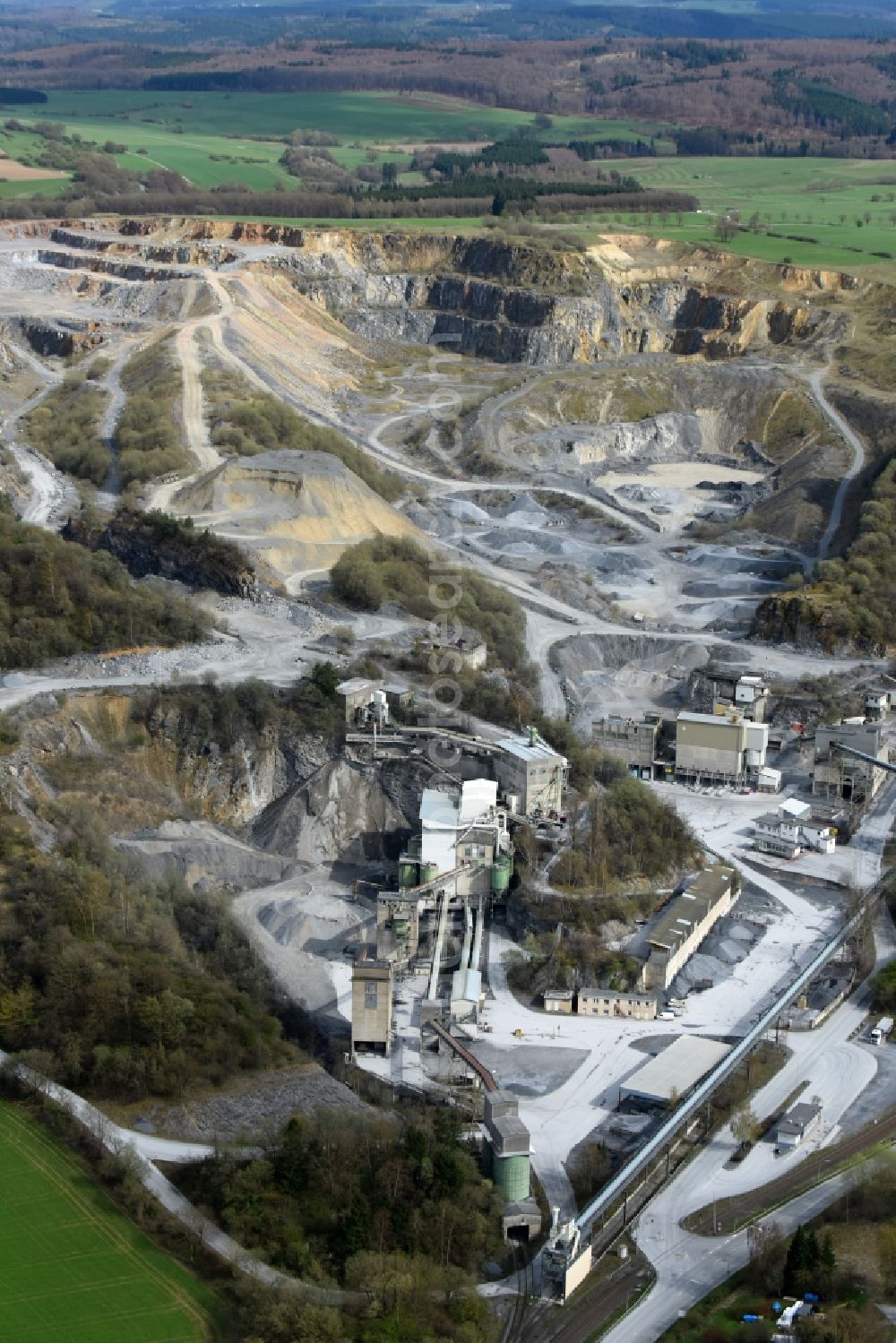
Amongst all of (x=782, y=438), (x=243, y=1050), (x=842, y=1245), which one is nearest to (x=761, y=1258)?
(x=842, y=1245)

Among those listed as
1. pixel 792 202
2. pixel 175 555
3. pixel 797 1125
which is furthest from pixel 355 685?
pixel 792 202

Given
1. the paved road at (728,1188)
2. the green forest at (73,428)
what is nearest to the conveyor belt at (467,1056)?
the paved road at (728,1188)

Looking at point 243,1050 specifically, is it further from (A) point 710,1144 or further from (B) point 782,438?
(B) point 782,438

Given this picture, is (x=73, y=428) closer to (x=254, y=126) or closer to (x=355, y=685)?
(x=355, y=685)

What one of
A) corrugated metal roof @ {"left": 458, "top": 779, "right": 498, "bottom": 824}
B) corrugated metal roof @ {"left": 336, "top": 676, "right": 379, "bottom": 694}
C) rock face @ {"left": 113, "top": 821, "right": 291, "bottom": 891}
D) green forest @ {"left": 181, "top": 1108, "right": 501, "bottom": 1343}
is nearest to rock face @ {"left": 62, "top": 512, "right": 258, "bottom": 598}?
corrugated metal roof @ {"left": 336, "top": 676, "right": 379, "bottom": 694}

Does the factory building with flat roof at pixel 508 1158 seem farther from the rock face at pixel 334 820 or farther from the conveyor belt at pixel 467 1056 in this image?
the rock face at pixel 334 820

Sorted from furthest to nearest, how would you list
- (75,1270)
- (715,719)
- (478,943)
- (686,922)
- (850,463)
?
1. (850,463)
2. (715,719)
3. (686,922)
4. (478,943)
5. (75,1270)

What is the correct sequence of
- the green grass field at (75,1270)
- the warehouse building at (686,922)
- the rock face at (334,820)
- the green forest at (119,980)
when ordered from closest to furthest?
the green grass field at (75,1270), the green forest at (119,980), the warehouse building at (686,922), the rock face at (334,820)
